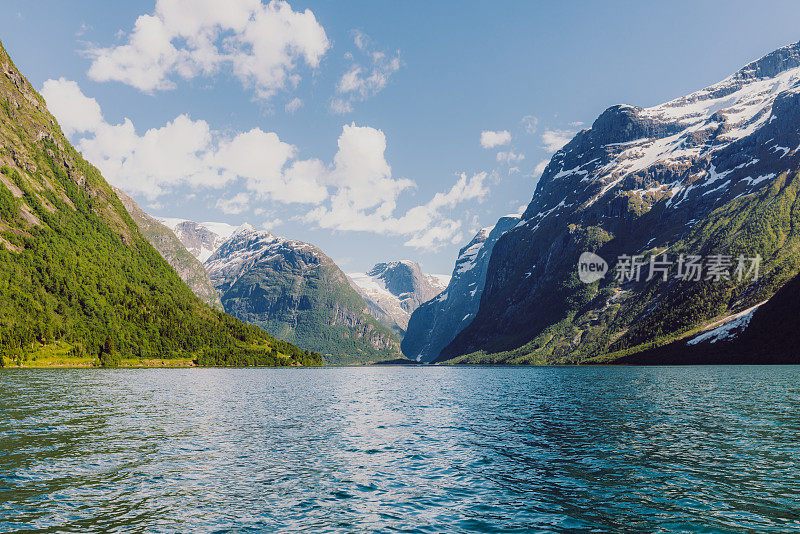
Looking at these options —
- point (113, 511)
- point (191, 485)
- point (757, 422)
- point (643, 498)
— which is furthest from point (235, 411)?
point (757, 422)

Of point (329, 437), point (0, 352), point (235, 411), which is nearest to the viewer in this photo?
point (329, 437)

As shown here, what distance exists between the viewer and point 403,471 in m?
32.6

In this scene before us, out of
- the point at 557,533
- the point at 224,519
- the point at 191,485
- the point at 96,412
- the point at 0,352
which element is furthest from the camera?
Answer: the point at 0,352

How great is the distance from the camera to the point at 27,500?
24359 mm

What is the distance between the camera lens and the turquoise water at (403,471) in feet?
72.9

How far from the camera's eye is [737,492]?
25.5m

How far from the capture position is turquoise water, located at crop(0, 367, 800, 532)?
72.9 ft

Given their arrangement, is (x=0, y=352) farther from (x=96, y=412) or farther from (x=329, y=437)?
(x=329, y=437)

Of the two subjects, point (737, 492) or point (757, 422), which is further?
point (757, 422)

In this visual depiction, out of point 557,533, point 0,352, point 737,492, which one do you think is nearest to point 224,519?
point 557,533

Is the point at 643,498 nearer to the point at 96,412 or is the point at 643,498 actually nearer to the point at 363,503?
the point at 363,503

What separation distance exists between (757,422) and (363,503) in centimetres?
4475

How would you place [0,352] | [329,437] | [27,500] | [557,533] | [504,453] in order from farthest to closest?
[0,352]
[329,437]
[504,453]
[27,500]
[557,533]

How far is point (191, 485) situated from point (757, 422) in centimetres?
5298
